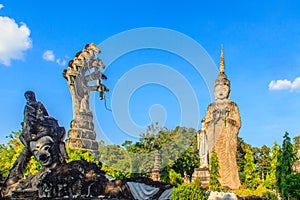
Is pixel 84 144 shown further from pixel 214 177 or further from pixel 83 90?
pixel 214 177

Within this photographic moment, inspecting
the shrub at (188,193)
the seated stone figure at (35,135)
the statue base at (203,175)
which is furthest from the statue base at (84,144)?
the shrub at (188,193)

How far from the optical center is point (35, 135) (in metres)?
8.98

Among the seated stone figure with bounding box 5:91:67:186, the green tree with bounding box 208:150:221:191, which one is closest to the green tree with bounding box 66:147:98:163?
the green tree with bounding box 208:150:221:191

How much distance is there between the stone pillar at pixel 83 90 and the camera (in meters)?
19.8

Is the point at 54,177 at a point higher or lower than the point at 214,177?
lower

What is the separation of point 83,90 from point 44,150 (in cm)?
1255

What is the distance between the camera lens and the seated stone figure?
8945mm

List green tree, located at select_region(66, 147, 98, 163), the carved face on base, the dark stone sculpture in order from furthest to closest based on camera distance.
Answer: green tree, located at select_region(66, 147, 98, 163) → the carved face on base → the dark stone sculpture

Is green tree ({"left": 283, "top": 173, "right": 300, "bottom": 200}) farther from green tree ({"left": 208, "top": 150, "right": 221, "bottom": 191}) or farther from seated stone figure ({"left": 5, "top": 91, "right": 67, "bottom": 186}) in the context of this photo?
seated stone figure ({"left": 5, "top": 91, "right": 67, "bottom": 186})

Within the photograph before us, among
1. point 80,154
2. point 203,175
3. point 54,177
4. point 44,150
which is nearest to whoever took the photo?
point 54,177

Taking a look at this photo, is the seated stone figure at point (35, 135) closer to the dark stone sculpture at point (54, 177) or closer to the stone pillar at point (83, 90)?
the dark stone sculpture at point (54, 177)

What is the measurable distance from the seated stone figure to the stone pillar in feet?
33.1

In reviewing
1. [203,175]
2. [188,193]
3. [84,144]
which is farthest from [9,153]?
[188,193]

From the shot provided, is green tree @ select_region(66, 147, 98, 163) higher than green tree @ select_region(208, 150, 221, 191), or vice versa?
green tree @ select_region(66, 147, 98, 163)
